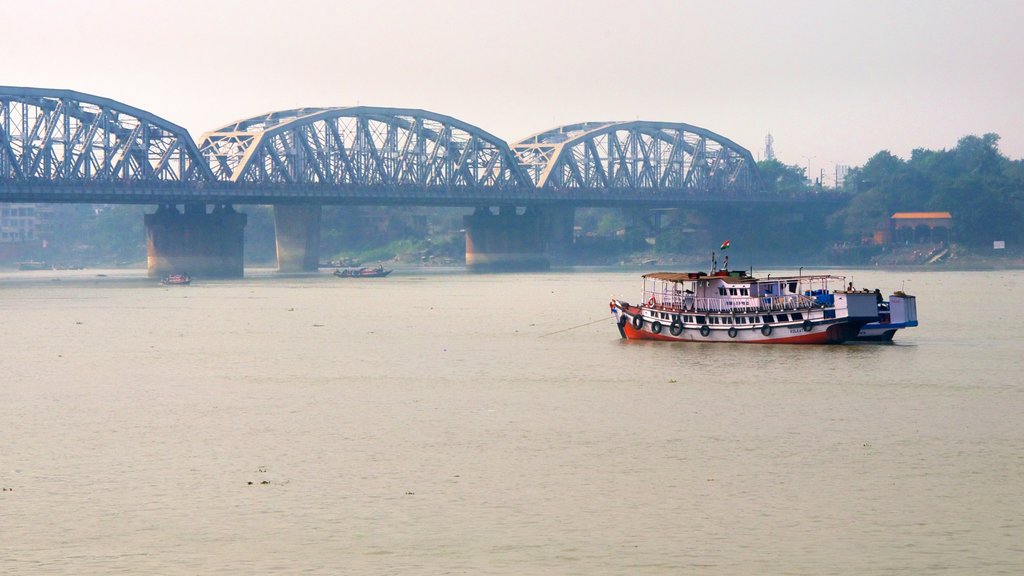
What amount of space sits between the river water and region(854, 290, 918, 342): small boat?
0.81m

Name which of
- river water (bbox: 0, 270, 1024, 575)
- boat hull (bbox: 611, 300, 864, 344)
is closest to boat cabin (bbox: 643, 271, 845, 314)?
boat hull (bbox: 611, 300, 864, 344)

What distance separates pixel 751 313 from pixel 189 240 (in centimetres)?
12256

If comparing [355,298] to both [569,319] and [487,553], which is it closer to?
[569,319]

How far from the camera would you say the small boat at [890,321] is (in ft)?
242

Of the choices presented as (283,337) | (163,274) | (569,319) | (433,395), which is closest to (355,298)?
(569,319)

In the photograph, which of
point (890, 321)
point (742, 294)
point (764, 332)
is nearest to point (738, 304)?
point (742, 294)

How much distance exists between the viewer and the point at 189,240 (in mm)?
184750

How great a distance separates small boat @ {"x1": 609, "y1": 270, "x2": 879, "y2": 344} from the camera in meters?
72.4

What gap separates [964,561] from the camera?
29.4 meters

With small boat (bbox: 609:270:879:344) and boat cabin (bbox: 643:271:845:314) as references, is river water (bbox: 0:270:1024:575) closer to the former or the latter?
small boat (bbox: 609:270:879:344)

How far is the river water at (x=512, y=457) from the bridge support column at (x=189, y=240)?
350 ft

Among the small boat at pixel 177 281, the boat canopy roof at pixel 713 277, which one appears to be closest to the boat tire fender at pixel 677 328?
the boat canopy roof at pixel 713 277

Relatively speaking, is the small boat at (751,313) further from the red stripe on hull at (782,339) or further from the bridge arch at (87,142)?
the bridge arch at (87,142)

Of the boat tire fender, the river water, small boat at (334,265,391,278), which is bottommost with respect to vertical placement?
the river water
